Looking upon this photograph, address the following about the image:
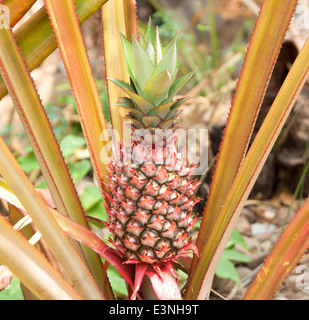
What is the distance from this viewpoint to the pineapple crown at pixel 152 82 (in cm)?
76

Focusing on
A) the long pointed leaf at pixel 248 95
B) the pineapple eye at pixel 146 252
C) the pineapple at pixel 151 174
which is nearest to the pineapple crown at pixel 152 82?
the pineapple at pixel 151 174

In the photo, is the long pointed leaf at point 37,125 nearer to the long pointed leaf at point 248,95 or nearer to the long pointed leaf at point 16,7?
the long pointed leaf at point 16,7

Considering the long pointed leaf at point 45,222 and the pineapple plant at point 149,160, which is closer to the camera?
the long pointed leaf at point 45,222

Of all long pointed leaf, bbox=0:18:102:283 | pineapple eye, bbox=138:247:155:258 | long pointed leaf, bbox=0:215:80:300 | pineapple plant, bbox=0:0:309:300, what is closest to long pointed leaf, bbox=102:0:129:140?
pineapple plant, bbox=0:0:309:300

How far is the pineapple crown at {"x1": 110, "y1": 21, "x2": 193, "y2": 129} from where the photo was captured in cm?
76

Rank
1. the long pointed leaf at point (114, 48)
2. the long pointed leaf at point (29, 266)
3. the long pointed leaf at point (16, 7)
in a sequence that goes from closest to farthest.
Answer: the long pointed leaf at point (29, 266)
the long pointed leaf at point (16, 7)
the long pointed leaf at point (114, 48)

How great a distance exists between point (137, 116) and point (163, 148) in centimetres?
9

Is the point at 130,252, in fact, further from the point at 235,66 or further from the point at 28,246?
the point at 235,66

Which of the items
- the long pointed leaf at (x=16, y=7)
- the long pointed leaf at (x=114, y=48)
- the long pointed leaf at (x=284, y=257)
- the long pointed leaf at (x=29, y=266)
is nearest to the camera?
the long pointed leaf at (x=29, y=266)

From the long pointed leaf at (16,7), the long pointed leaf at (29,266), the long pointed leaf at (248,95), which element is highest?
the long pointed leaf at (16,7)

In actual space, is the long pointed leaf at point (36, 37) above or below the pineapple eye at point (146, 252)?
above

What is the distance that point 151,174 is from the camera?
2.63ft
